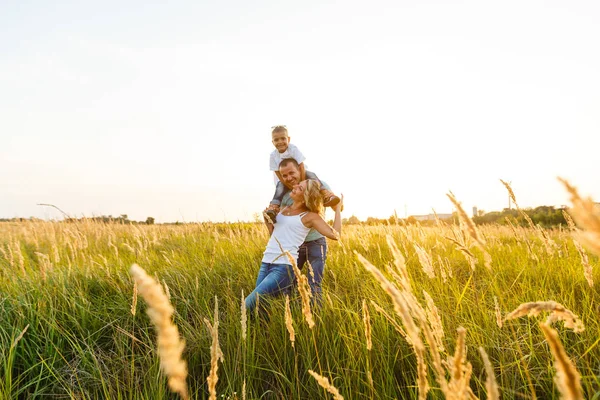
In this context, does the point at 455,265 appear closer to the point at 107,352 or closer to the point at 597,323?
the point at 597,323

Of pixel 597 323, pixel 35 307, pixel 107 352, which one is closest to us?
pixel 597 323

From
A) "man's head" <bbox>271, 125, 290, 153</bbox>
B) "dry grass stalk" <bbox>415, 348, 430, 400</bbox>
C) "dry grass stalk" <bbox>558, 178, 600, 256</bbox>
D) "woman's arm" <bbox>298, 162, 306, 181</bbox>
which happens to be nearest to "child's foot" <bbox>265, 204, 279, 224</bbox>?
"woman's arm" <bbox>298, 162, 306, 181</bbox>

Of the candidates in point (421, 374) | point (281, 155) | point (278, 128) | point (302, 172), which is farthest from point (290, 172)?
point (421, 374)

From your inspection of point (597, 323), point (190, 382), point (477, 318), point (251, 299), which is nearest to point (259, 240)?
point (251, 299)

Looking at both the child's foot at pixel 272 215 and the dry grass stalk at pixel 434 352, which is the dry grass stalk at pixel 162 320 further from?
the child's foot at pixel 272 215

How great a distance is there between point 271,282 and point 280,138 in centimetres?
299

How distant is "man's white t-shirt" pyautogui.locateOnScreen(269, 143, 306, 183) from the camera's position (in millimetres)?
5957

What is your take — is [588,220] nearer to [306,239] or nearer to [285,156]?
[306,239]

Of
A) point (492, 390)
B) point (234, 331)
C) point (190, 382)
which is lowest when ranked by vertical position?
point (190, 382)

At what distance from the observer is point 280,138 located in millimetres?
6133

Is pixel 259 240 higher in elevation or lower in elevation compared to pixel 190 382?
higher

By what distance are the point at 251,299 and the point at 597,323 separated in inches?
96.2

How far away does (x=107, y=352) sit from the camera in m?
3.05

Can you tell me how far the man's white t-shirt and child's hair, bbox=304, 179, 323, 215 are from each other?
4.48 feet
